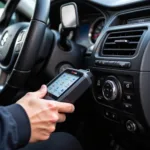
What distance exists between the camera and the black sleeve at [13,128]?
63 cm

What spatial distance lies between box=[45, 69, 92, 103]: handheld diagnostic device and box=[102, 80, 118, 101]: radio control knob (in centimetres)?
11

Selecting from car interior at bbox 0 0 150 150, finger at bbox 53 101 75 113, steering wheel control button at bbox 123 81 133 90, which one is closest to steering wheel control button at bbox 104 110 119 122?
car interior at bbox 0 0 150 150

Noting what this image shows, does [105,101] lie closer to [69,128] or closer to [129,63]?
[129,63]

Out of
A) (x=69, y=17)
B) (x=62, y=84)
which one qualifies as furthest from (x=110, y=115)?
(x=69, y=17)

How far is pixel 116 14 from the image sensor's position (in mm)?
1168

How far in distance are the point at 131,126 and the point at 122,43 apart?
25 cm

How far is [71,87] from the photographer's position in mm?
819

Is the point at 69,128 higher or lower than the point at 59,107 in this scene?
lower

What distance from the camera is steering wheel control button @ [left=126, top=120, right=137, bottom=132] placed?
3.04ft

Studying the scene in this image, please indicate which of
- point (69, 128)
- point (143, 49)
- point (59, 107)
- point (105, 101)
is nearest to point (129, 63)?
point (143, 49)

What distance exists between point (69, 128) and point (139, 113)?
19.1 inches

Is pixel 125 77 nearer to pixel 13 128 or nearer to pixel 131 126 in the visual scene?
pixel 131 126

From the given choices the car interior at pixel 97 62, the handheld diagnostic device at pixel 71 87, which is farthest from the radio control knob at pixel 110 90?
the handheld diagnostic device at pixel 71 87

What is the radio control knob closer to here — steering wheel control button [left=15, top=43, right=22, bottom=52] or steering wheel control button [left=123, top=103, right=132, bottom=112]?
steering wheel control button [left=123, top=103, right=132, bottom=112]
